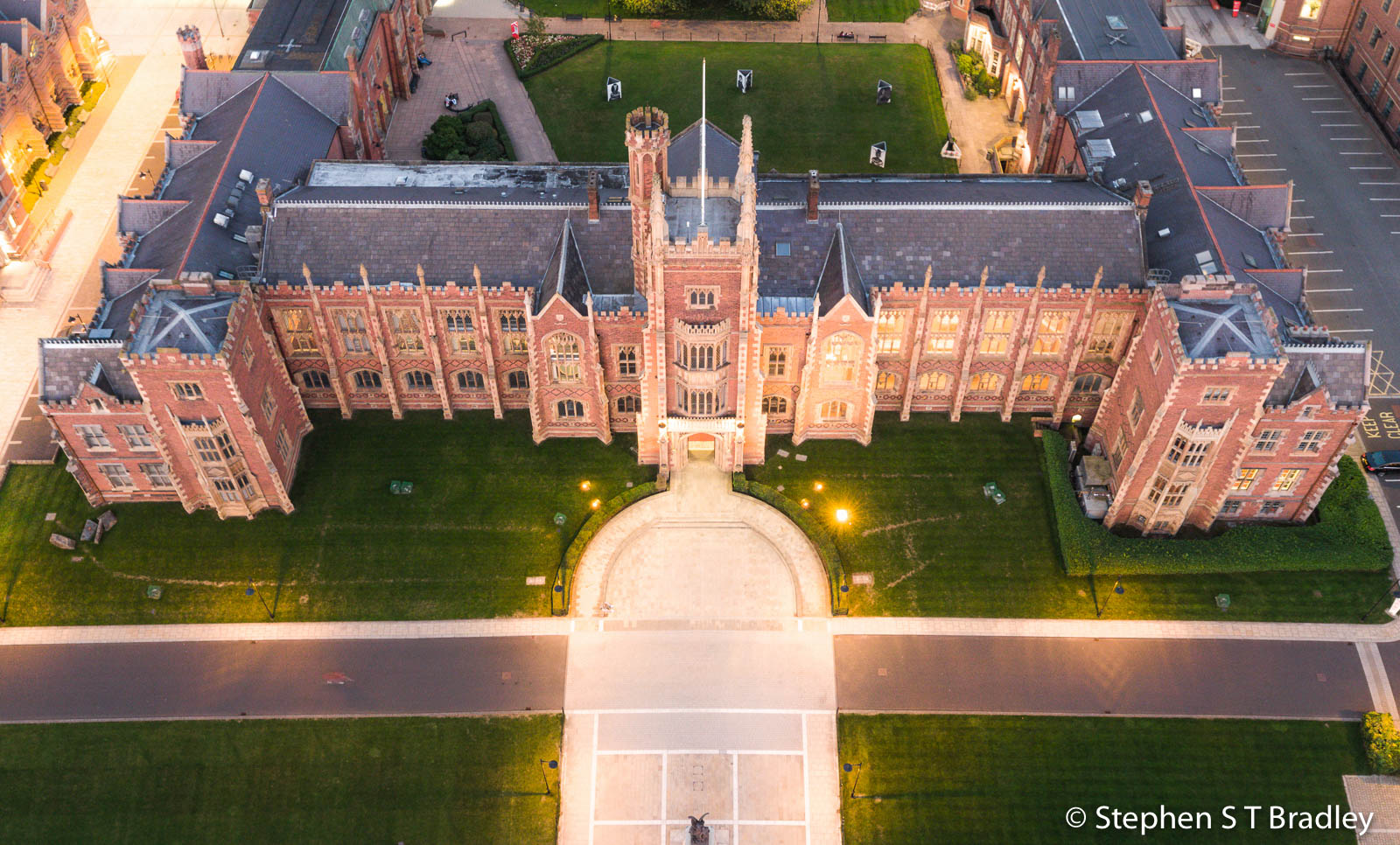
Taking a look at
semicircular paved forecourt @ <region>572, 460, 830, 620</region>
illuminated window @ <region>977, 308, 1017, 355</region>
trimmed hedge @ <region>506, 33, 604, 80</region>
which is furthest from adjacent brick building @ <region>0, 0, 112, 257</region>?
illuminated window @ <region>977, 308, 1017, 355</region>

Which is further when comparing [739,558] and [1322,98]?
[1322,98]

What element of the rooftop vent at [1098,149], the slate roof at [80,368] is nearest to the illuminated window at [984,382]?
the rooftop vent at [1098,149]

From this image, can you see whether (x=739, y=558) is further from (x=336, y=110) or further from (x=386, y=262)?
(x=336, y=110)

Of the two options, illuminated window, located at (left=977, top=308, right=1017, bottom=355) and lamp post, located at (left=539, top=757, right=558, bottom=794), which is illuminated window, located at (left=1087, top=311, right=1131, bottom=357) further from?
lamp post, located at (left=539, top=757, right=558, bottom=794)

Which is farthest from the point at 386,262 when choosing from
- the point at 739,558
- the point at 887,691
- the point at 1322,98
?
the point at 1322,98

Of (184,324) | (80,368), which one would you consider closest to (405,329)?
(184,324)

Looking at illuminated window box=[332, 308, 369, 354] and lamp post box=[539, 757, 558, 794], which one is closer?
lamp post box=[539, 757, 558, 794]
